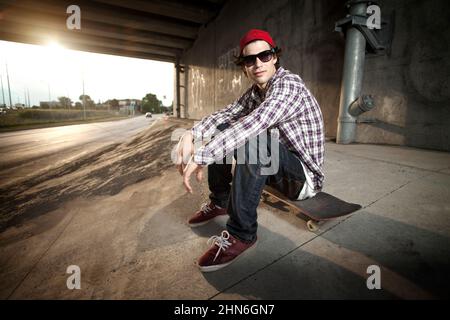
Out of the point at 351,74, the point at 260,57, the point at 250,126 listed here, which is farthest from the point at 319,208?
the point at 351,74

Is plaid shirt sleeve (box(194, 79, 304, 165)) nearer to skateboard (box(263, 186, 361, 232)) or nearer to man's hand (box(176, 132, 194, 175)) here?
man's hand (box(176, 132, 194, 175))

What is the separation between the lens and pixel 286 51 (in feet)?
21.7

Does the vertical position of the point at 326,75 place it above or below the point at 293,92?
above

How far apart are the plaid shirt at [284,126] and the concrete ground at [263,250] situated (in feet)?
1.86

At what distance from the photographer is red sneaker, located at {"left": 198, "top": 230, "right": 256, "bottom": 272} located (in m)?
1.60

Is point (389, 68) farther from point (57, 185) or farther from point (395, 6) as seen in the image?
point (57, 185)

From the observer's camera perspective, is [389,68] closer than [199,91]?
Yes

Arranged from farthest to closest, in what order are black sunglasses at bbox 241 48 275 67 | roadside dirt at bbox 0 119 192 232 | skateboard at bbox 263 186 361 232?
1. roadside dirt at bbox 0 119 192 232
2. black sunglasses at bbox 241 48 275 67
3. skateboard at bbox 263 186 361 232

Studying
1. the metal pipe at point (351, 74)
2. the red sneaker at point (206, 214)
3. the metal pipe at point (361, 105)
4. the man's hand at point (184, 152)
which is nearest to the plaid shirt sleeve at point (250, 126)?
the man's hand at point (184, 152)

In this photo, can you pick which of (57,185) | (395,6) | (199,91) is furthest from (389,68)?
(199,91)

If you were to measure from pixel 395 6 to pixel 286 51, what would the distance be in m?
2.75

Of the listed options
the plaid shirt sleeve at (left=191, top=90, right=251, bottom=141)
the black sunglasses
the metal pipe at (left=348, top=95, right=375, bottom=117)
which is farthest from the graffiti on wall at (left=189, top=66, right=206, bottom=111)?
the black sunglasses

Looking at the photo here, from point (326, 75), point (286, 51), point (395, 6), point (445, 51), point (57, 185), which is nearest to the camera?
point (445, 51)

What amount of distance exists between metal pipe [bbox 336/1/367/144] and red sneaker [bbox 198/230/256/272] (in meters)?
4.20
